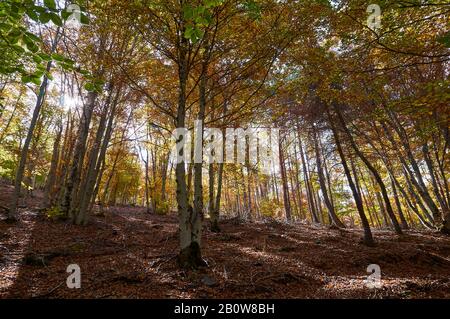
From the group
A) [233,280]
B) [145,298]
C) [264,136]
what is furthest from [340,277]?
[264,136]

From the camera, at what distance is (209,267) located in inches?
196

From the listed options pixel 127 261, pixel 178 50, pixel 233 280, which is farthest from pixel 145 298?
pixel 178 50

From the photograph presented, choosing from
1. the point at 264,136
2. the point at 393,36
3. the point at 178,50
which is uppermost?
the point at 264,136

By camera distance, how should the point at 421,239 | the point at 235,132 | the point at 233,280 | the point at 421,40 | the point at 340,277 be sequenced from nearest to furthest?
1. the point at 233,280
2. the point at 340,277
3. the point at 421,40
4. the point at 421,239
5. the point at 235,132

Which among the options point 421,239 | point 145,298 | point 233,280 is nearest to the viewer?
point 145,298

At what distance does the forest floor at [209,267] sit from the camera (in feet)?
13.0

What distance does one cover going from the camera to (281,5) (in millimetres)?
5066

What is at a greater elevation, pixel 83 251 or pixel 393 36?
pixel 393 36

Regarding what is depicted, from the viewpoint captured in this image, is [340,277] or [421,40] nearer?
[340,277]

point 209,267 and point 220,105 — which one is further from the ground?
point 220,105

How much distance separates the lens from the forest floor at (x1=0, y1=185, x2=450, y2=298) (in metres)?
3.96
